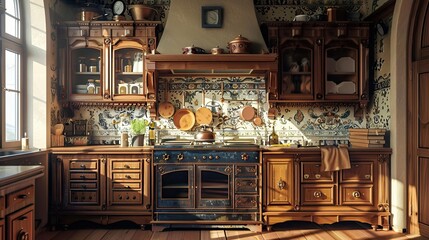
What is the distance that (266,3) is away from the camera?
15.2 ft

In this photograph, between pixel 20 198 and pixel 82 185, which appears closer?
pixel 20 198

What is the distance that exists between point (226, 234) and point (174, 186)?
714 millimetres

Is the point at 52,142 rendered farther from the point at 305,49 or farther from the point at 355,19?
the point at 355,19

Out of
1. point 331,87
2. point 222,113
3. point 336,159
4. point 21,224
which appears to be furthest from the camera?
point 222,113

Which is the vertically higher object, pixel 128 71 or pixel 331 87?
pixel 128 71

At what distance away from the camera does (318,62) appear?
433 centimetres

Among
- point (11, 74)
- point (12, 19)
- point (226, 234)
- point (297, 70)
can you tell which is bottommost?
point (226, 234)

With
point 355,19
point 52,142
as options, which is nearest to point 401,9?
point 355,19

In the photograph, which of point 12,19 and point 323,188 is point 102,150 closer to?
point 12,19

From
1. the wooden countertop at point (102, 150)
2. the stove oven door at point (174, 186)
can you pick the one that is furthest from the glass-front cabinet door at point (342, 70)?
the wooden countertop at point (102, 150)

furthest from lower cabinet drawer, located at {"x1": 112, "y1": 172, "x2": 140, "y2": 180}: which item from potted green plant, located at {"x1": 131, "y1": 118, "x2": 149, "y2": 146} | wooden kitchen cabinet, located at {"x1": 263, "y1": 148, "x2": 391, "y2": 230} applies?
wooden kitchen cabinet, located at {"x1": 263, "y1": 148, "x2": 391, "y2": 230}

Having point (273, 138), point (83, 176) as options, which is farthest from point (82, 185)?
point (273, 138)

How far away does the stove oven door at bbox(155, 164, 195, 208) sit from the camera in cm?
390

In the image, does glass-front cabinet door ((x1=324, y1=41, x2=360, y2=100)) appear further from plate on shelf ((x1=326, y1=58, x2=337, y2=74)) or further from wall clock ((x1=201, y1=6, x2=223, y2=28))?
wall clock ((x1=201, y1=6, x2=223, y2=28))
